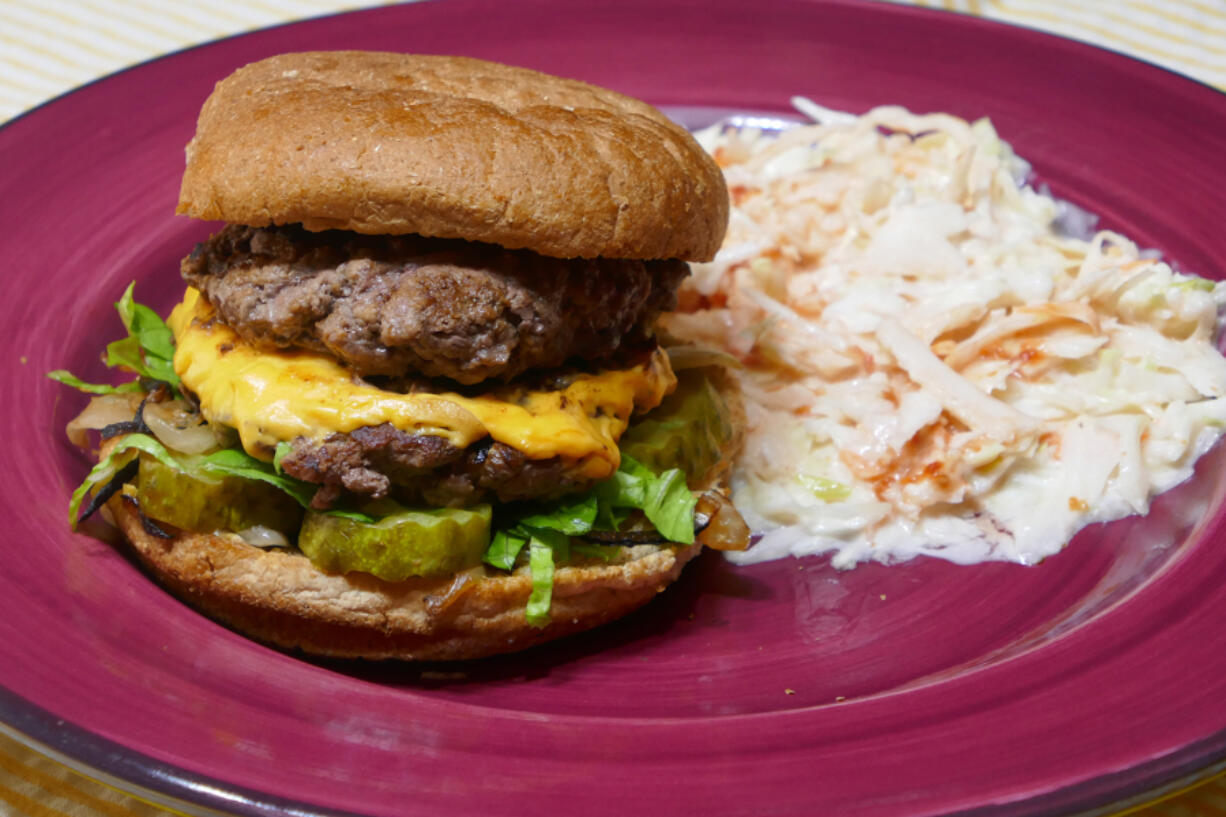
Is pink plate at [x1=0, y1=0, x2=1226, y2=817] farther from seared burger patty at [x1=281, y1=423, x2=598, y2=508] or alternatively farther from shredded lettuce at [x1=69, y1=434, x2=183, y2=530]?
seared burger patty at [x1=281, y1=423, x2=598, y2=508]

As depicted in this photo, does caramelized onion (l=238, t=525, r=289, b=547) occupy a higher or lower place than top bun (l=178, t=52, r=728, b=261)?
lower

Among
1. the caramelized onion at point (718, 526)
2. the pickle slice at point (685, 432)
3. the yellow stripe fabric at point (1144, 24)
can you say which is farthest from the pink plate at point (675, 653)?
the yellow stripe fabric at point (1144, 24)

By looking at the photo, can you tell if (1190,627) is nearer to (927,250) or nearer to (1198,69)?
(927,250)

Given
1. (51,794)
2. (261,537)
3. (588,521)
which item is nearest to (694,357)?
(588,521)

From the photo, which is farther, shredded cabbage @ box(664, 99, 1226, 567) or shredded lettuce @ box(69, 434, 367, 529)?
shredded cabbage @ box(664, 99, 1226, 567)

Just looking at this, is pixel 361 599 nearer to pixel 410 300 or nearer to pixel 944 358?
pixel 410 300

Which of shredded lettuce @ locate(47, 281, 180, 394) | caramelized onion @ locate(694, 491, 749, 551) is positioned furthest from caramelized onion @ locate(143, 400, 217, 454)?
caramelized onion @ locate(694, 491, 749, 551)

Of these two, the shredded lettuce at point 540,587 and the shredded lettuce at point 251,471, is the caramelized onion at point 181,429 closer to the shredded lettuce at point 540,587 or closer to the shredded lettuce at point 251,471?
the shredded lettuce at point 251,471
